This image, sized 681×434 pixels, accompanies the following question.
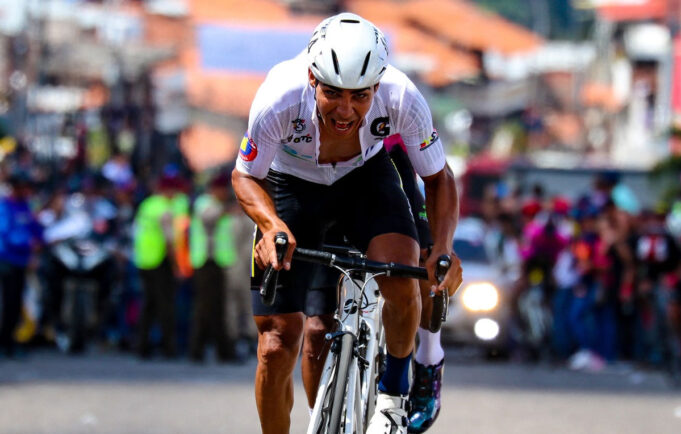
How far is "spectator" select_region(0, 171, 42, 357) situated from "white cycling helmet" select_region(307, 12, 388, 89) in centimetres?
1042

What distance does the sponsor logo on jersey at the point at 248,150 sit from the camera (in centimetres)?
645

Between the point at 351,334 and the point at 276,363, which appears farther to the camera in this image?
the point at 276,363

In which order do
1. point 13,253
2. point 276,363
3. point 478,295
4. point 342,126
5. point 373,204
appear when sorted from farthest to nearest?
point 478,295 → point 13,253 → point 373,204 → point 276,363 → point 342,126

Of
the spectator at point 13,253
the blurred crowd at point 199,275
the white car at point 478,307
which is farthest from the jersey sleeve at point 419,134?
the white car at point 478,307

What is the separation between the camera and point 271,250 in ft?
19.6

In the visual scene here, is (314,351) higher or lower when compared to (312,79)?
lower

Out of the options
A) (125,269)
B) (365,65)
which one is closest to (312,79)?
(365,65)

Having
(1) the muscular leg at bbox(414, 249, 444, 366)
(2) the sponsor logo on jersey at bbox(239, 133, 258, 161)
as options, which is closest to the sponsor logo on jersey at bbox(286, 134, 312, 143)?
(2) the sponsor logo on jersey at bbox(239, 133, 258, 161)

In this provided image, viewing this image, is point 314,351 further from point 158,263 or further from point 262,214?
point 158,263

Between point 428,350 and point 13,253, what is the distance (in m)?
9.42

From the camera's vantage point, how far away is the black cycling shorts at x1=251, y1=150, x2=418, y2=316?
663 cm

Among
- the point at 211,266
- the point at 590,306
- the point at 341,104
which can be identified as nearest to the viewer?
the point at 341,104

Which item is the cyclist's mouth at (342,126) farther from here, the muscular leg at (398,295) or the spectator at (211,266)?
the spectator at (211,266)

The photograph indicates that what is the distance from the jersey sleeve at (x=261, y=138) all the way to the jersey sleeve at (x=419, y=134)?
1.86ft
